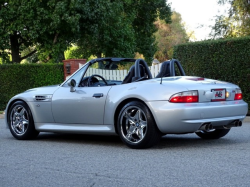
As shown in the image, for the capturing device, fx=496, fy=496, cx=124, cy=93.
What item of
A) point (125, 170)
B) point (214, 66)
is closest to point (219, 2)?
point (214, 66)

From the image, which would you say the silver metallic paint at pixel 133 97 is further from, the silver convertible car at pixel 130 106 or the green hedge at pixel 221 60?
the green hedge at pixel 221 60

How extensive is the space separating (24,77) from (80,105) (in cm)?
1291

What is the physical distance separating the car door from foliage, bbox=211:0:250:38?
2174 cm

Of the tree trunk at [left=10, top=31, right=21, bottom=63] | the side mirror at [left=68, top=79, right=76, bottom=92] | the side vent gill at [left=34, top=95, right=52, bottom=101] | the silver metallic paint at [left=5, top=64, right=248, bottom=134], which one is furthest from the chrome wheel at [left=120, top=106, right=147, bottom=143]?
Answer: the tree trunk at [left=10, top=31, right=21, bottom=63]

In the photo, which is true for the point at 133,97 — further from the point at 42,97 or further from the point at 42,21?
the point at 42,21

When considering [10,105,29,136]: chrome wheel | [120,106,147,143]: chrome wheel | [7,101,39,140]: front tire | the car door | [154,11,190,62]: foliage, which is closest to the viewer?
[120,106,147,143]: chrome wheel

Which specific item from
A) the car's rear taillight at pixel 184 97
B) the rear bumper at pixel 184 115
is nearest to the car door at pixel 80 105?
the rear bumper at pixel 184 115

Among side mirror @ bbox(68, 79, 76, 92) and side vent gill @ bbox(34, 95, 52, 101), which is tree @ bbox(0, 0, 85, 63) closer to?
side vent gill @ bbox(34, 95, 52, 101)

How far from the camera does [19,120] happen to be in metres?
9.12

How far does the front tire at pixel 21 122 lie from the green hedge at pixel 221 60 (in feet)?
23.4

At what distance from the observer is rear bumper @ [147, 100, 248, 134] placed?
695cm

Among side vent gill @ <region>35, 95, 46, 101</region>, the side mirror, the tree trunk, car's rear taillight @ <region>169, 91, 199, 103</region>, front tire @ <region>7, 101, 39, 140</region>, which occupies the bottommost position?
front tire @ <region>7, 101, 39, 140</region>

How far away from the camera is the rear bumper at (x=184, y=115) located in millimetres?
6945

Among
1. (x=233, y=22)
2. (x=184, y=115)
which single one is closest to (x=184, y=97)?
(x=184, y=115)
